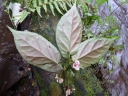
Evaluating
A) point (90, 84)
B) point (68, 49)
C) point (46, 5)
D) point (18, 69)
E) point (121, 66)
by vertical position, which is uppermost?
point (46, 5)

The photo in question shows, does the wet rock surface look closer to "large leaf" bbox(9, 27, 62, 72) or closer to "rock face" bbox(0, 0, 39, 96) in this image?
"rock face" bbox(0, 0, 39, 96)

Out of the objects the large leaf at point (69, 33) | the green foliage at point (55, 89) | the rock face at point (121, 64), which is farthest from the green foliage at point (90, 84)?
the large leaf at point (69, 33)

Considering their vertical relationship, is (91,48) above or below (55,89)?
above

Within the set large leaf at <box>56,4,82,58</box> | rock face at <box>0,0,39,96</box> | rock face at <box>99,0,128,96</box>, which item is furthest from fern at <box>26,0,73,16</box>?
rock face at <box>99,0,128,96</box>

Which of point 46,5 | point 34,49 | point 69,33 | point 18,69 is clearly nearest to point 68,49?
point 69,33

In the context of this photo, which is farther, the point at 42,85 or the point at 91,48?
the point at 42,85

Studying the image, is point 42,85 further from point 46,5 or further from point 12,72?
point 46,5

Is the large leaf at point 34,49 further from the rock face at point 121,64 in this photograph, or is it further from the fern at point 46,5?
the rock face at point 121,64
